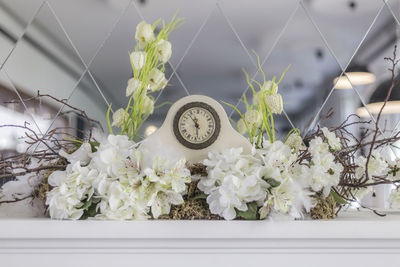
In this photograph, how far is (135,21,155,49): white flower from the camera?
0.94 metres

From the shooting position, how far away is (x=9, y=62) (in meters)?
1.36

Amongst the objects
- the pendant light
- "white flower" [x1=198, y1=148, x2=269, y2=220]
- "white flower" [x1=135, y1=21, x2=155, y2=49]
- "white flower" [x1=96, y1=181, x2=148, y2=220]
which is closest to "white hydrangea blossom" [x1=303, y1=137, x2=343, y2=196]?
"white flower" [x1=198, y1=148, x2=269, y2=220]

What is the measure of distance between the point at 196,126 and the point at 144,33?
10.4 inches

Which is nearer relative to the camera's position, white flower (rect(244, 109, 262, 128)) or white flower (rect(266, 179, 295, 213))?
white flower (rect(266, 179, 295, 213))

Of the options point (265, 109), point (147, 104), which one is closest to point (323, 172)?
point (265, 109)

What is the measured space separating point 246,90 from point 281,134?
195mm

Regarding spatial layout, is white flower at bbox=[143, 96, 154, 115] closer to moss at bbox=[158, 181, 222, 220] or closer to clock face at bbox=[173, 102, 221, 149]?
clock face at bbox=[173, 102, 221, 149]

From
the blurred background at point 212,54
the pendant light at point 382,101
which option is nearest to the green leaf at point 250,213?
the blurred background at point 212,54

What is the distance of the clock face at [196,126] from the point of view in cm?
88

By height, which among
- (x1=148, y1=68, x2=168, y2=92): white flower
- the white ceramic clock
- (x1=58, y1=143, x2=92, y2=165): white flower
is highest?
(x1=148, y1=68, x2=168, y2=92): white flower

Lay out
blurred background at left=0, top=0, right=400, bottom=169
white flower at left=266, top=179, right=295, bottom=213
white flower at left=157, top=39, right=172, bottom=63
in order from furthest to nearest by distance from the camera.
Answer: blurred background at left=0, top=0, right=400, bottom=169
white flower at left=157, top=39, right=172, bottom=63
white flower at left=266, top=179, right=295, bottom=213

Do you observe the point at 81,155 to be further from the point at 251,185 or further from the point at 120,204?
the point at 251,185
